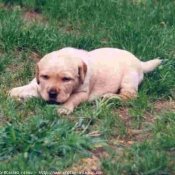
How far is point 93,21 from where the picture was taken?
27.6 feet

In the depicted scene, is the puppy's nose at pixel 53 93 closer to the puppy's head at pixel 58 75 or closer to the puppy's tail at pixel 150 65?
the puppy's head at pixel 58 75

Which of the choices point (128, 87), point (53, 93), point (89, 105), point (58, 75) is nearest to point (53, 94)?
point (53, 93)

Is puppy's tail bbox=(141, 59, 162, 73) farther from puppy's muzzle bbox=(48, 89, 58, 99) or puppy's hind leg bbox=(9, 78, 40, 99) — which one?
puppy's muzzle bbox=(48, 89, 58, 99)

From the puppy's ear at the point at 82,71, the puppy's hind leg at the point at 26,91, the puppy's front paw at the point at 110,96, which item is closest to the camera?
the puppy's ear at the point at 82,71

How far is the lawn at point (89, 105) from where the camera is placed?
15.5 feet

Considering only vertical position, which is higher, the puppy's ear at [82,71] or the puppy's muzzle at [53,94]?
the puppy's ear at [82,71]

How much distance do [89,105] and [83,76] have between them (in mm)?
411

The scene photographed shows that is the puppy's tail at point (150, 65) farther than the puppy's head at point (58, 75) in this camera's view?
Yes

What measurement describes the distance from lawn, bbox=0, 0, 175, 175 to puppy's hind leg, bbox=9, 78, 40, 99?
0.14 metres

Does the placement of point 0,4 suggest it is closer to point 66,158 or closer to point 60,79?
point 60,79

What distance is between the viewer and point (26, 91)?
6.22 meters

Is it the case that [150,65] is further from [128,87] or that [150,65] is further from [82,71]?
[82,71]

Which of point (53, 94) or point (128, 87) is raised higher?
point (53, 94)

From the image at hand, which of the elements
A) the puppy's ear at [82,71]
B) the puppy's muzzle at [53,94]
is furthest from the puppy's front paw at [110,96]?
the puppy's muzzle at [53,94]
